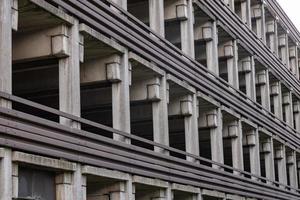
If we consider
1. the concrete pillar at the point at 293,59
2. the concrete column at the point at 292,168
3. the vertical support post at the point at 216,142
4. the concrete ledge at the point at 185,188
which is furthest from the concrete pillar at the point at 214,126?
the concrete pillar at the point at 293,59

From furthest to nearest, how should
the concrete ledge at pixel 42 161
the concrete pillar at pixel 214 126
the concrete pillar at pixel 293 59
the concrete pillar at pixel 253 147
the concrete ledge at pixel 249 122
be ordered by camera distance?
the concrete pillar at pixel 293 59, the concrete pillar at pixel 253 147, the concrete ledge at pixel 249 122, the concrete pillar at pixel 214 126, the concrete ledge at pixel 42 161

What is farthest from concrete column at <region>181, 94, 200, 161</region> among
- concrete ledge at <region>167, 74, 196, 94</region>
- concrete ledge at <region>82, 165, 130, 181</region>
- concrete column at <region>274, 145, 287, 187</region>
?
concrete column at <region>274, 145, 287, 187</region>

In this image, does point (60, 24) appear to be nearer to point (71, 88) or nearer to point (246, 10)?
point (71, 88)

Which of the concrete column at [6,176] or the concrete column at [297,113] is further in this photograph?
the concrete column at [297,113]

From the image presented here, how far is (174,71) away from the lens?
23.7 meters

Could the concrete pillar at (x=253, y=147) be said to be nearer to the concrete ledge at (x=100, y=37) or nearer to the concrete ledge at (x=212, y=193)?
the concrete ledge at (x=212, y=193)

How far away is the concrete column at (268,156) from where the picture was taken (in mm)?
36094

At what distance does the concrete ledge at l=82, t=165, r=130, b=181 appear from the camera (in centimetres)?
1660

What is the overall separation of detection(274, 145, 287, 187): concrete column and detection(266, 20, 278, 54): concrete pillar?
20.0ft

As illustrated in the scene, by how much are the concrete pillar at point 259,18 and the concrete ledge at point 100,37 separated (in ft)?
66.2

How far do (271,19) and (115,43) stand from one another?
78.3 ft

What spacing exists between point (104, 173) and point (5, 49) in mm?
4722

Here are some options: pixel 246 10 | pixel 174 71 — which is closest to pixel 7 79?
pixel 174 71

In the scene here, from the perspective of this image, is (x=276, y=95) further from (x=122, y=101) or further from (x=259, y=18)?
(x=122, y=101)
